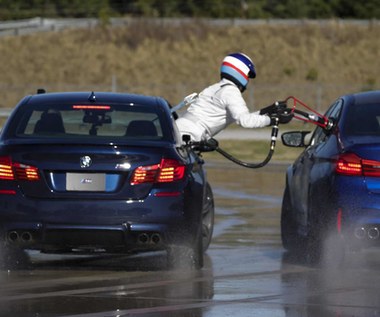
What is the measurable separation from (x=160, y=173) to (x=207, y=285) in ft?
3.25

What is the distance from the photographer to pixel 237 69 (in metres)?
14.3

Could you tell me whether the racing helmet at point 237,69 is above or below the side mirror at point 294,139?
above

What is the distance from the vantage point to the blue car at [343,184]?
37.7 feet

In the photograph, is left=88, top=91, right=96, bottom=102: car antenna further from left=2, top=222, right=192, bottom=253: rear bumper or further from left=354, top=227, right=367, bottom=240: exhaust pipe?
left=354, top=227, right=367, bottom=240: exhaust pipe

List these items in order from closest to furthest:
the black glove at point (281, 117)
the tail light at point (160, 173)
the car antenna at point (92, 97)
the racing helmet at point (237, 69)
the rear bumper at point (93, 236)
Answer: the rear bumper at point (93, 236)
the tail light at point (160, 173)
the car antenna at point (92, 97)
the black glove at point (281, 117)
the racing helmet at point (237, 69)

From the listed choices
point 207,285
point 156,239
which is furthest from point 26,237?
point 207,285

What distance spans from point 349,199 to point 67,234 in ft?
7.31

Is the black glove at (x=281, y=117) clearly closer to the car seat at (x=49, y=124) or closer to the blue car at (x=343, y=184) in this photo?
the blue car at (x=343, y=184)

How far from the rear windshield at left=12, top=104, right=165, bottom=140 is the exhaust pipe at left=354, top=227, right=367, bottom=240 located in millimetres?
1733

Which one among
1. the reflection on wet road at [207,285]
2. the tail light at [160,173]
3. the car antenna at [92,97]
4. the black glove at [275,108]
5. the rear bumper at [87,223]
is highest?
the car antenna at [92,97]

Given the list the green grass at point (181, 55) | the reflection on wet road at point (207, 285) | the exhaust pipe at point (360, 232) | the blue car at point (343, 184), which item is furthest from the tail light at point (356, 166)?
the green grass at point (181, 55)

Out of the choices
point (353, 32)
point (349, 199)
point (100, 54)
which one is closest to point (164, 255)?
point (349, 199)

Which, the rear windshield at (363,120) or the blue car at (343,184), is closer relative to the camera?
the blue car at (343,184)

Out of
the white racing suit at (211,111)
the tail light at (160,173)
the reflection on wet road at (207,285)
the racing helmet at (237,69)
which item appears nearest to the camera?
the reflection on wet road at (207,285)
